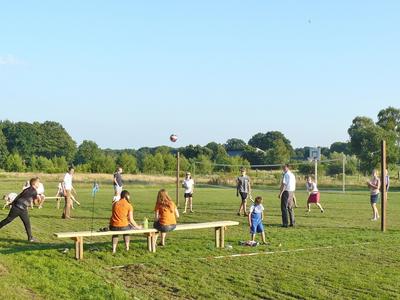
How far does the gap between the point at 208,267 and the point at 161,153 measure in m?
74.3

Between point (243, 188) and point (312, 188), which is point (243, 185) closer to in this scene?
point (243, 188)

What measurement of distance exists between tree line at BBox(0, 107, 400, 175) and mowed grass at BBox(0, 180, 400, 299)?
38.7 meters

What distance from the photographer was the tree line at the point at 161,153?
7188cm

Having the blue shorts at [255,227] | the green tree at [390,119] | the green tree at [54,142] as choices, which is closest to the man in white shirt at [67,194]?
the blue shorts at [255,227]

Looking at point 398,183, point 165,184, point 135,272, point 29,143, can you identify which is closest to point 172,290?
point 135,272

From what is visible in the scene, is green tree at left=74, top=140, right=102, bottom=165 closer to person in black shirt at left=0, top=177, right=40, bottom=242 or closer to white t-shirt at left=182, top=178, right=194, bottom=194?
white t-shirt at left=182, top=178, right=194, bottom=194

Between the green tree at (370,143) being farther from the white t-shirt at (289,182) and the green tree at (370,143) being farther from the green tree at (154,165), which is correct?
the white t-shirt at (289,182)

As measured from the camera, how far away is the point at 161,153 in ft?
278

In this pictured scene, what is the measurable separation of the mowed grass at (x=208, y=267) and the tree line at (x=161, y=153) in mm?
38720

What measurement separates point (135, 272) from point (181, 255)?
188 cm

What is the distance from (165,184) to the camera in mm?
56094

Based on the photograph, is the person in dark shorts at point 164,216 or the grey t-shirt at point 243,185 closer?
the person in dark shorts at point 164,216

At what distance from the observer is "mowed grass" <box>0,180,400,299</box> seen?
8.97 meters

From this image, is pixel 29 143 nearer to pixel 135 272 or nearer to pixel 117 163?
pixel 117 163
